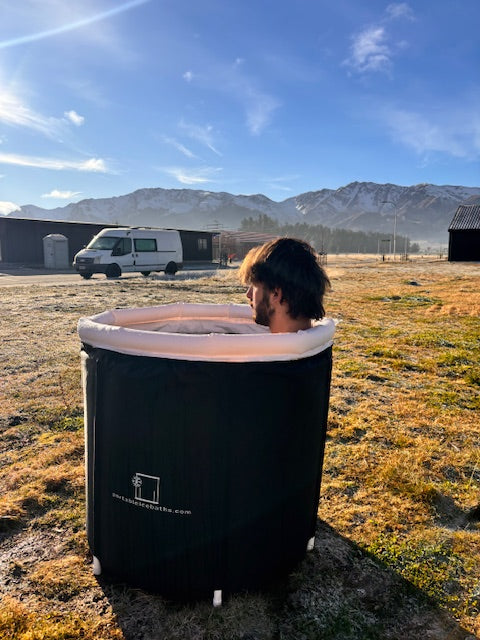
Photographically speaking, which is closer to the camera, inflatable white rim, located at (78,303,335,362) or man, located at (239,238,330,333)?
inflatable white rim, located at (78,303,335,362)

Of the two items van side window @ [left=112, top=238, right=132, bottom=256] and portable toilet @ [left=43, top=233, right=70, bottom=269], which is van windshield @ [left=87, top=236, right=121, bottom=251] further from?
portable toilet @ [left=43, top=233, right=70, bottom=269]

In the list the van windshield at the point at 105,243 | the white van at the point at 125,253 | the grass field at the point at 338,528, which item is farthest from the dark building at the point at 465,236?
the grass field at the point at 338,528

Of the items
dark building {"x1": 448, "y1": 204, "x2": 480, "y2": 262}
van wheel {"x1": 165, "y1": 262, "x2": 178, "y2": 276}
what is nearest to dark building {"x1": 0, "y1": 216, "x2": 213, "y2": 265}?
van wheel {"x1": 165, "y1": 262, "x2": 178, "y2": 276}

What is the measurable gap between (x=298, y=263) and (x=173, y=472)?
1.18 m

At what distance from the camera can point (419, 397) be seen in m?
4.73

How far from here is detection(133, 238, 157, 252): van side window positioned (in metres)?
20.7

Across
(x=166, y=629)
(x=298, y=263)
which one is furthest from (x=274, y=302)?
(x=166, y=629)

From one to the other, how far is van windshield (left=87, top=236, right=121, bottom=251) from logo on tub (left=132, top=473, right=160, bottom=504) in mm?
19257

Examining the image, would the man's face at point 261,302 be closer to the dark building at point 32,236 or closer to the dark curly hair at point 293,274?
the dark curly hair at point 293,274

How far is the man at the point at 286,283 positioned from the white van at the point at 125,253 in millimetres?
18703

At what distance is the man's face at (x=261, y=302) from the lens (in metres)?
2.24

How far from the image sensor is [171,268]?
2270 centimetres

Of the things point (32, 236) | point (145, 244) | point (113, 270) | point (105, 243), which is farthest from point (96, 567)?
point (32, 236)

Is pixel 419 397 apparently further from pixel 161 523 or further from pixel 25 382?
pixel 25 382
